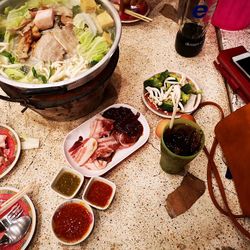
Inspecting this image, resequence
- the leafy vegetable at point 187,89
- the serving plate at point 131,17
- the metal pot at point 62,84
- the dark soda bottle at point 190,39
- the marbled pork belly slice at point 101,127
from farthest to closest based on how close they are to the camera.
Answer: the serving plate at point 131,17
the dark soda bottle at point 190,39
the leafy vegetable at point 187,89
the marbled pork belly slice at point 101,127
the metal pot at point 62,84

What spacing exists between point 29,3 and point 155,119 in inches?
37.3

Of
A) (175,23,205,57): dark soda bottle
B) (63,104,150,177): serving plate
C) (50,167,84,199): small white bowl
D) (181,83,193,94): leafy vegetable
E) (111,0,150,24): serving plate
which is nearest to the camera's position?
(50,167,84,199): small white bowl

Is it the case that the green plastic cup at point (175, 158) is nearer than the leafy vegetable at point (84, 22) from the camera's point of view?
Yes

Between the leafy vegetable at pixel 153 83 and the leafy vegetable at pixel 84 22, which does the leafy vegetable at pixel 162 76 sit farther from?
the leafy vegetable at pixel 84 22

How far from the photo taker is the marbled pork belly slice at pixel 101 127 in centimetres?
146

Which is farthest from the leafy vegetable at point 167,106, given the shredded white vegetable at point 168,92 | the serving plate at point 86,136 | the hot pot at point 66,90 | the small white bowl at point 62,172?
the small white bowl at point 62,172

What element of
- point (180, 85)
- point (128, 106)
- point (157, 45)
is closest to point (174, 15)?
point (157, 45)

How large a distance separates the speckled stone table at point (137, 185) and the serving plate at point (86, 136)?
5 cm

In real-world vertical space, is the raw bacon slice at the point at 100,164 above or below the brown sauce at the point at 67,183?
above

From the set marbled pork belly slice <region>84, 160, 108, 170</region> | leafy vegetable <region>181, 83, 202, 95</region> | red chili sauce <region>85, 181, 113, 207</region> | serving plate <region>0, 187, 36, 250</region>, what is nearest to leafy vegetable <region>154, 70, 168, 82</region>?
leafy vegetable <region>181, 83, 202, 95</region>

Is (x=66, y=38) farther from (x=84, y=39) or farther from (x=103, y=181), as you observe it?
(x=103, y=181)

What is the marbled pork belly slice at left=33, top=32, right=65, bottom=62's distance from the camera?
1.35 meters

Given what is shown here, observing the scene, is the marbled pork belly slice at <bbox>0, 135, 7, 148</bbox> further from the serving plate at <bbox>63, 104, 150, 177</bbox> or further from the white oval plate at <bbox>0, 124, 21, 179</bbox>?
the serving plate at <bbox>63, 104, 150, 177</bbox>

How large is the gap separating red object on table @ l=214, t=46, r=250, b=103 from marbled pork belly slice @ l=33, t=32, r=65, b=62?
3.05ft
